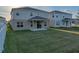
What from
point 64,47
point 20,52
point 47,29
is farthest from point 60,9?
point 20,52

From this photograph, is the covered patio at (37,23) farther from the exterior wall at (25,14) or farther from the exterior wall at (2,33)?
the exterior wall at (2,33)

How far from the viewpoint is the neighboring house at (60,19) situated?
364 cm

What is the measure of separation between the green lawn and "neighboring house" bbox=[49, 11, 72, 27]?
0.42ft

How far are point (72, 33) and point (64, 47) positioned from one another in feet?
0.96

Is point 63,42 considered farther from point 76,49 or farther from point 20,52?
point 20,52

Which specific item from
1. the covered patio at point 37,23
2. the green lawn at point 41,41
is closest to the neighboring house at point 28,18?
the covered patio at point 37,23

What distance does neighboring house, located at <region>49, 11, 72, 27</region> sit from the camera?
3643 millimetres

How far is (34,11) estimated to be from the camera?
11.9 feet

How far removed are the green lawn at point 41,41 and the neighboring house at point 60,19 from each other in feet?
0.42

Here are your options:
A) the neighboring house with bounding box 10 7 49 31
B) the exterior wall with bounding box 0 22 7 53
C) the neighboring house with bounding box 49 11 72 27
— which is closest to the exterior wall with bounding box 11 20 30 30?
the neighboring house with bounding box 10 7 49 31

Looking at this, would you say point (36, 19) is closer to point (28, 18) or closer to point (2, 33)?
point (28, 18)

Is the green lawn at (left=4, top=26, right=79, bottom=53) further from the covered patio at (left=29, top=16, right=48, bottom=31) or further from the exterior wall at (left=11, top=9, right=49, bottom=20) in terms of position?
the exterior wall at (left=11, top=9, right=49, bottom=20)
